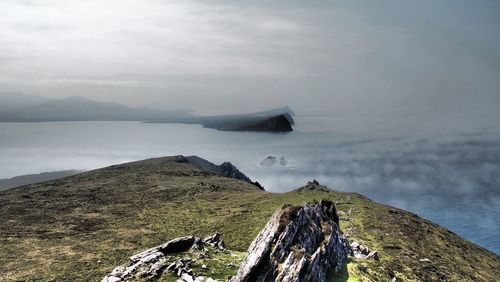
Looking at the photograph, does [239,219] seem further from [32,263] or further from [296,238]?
[296,238]

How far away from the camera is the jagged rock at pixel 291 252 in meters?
39.7

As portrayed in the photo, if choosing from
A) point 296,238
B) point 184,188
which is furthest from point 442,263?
point 184,188

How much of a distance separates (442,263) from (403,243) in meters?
10.9

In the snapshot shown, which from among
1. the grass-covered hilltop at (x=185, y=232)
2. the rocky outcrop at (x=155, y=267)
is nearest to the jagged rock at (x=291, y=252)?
the grass-covered hilltop at (x=185, y=232)

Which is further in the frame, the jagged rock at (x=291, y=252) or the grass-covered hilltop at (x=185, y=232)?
the grass-covered hilltop at (x=185, y=232)

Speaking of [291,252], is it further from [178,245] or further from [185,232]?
[185,232]

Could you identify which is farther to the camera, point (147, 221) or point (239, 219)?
point (147, 221)

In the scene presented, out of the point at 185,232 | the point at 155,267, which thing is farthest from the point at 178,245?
the point at 185,232

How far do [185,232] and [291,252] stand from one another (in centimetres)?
8032

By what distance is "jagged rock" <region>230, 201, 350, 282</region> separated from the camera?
39.7 meters

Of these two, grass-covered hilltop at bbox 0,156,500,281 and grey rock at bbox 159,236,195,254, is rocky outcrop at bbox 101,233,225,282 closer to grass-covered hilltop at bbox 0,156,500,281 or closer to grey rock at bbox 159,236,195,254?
grey rock at bbox 159,236,195,254

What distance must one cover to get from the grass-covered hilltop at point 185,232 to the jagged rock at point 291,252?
3.05 meters

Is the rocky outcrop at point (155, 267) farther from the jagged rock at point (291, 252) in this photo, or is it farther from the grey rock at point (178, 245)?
the jagged rock at point (291, 252)

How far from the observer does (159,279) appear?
145 feet
